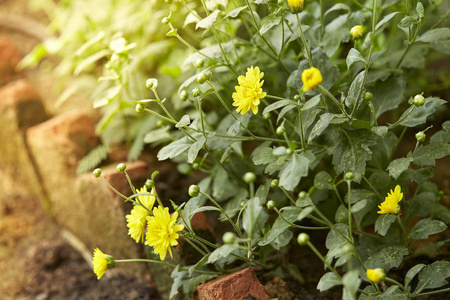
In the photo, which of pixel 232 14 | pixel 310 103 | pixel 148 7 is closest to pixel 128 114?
pixel 148 7

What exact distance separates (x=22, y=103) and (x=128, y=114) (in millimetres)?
626

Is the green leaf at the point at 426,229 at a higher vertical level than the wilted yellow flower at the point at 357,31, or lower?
lower

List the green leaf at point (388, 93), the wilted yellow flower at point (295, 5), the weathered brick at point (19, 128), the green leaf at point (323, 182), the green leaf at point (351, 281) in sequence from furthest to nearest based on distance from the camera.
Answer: the weathered brick at point (19, 128)
the green leaf at point (388, 93)
the green leaf at point (323, 182)
the wilted yellow flower at point (295, 5)
the green leaf at point (351, 281)

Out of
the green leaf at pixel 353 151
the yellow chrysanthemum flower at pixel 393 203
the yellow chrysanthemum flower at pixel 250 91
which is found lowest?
the yellow chrysanthemum flower at pixel 393 203

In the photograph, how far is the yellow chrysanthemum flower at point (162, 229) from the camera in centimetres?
113

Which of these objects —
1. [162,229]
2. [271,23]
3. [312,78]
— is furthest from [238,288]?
[271,23]

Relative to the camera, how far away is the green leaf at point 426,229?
3.66 ft

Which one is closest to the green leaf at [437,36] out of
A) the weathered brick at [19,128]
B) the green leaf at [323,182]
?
the green leaf at [323,182]

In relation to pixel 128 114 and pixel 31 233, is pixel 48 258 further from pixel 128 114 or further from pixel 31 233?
pixel 128 114

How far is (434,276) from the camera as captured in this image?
3.53 feet

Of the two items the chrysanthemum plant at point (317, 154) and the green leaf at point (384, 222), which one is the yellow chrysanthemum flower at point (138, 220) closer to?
the chrysanthemum plant at point (317, 154)

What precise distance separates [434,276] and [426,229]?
13cm

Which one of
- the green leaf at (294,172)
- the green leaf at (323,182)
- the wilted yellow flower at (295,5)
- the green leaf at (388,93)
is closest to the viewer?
the green leaf at (294,172)

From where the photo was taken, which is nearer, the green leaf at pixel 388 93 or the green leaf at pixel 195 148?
the green leaf at pixel 195 148
